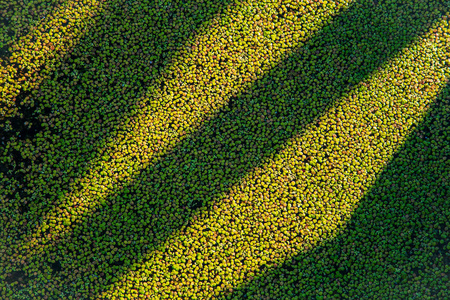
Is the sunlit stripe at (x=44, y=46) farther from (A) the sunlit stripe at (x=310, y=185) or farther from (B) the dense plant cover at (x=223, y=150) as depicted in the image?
(A) the sunlit stripe at (x=310, y=185)

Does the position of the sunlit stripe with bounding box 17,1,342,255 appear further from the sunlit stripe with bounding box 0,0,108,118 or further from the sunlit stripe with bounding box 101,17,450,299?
the sunlit stripe with bounding box 0,0,108,118

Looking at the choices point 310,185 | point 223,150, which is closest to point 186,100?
point 223,150

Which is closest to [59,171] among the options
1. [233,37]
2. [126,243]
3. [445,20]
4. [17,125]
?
[17,125]

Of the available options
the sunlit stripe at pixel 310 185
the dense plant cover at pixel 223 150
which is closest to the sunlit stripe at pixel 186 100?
the dense plant cover at pixel 223 150

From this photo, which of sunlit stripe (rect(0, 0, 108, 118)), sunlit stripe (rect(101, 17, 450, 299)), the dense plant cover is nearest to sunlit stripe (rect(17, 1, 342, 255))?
the dense plant cover

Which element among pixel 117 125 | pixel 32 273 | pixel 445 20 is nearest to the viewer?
pixel 32 273

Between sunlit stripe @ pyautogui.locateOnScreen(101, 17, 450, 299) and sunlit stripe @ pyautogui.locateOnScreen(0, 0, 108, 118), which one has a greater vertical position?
sunlit stripe @ pyautogui.locateOnScreen(0, 0, 108, 118)

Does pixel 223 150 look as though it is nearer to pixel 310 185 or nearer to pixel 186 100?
pixel 186 100

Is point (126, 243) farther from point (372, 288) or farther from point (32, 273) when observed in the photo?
point (372, 288)
